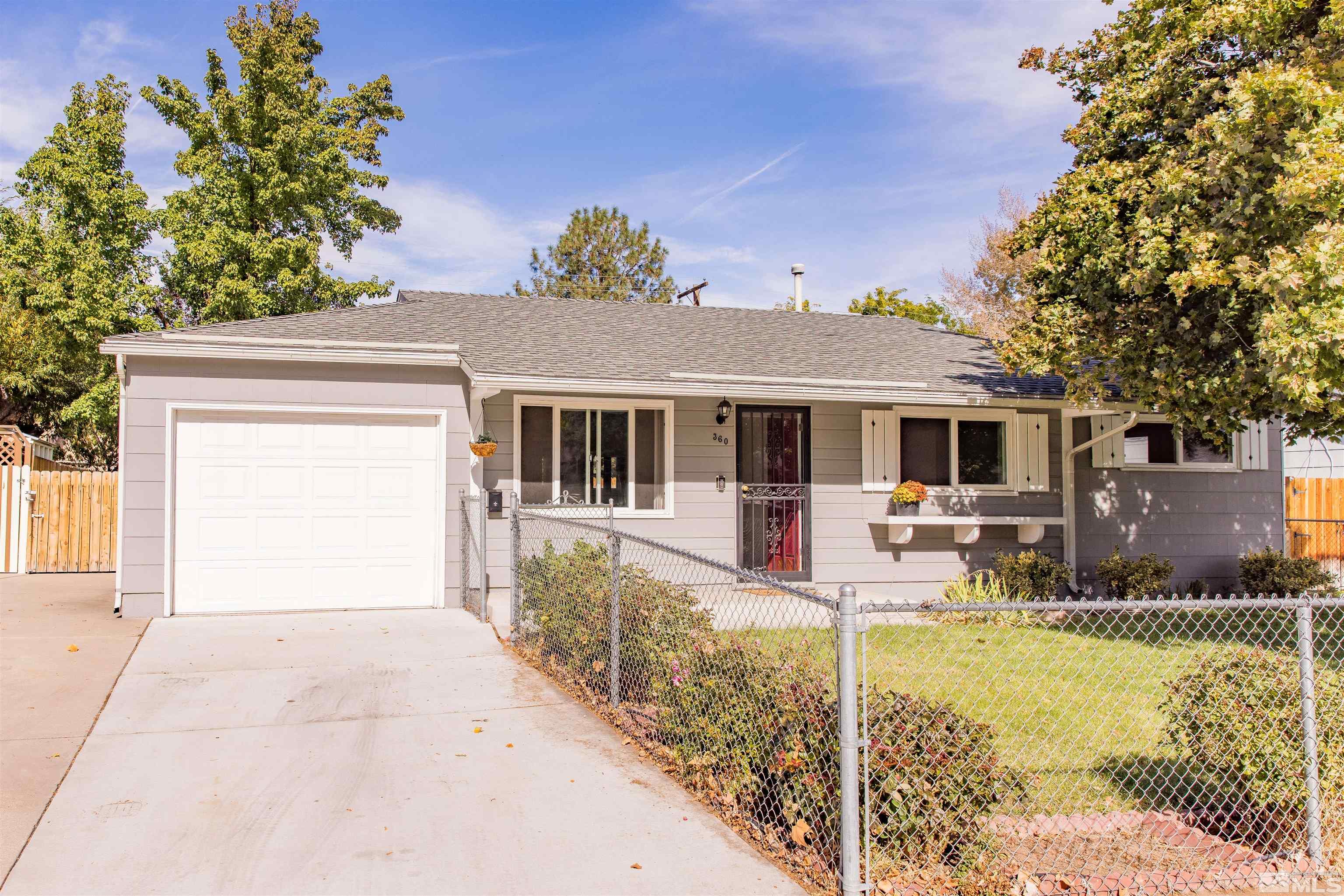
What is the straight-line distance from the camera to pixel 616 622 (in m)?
5.46

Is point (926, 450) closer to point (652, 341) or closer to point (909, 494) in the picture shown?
point (909, 494)

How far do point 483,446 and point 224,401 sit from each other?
8.35ft

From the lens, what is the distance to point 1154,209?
7797 millimetres

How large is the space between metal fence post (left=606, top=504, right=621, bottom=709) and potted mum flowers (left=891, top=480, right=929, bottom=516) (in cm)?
617

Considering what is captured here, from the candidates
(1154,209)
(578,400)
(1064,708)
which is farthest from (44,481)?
(1154,209)

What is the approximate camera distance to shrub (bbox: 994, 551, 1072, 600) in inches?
414

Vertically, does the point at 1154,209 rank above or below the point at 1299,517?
above

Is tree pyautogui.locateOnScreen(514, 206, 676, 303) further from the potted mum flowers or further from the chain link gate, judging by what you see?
the chain link gate

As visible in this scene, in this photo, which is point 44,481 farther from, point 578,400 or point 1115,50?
point 1115,50

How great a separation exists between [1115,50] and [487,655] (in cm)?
813

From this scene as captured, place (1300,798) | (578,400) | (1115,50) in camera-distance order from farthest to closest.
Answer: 1. (578,400)
2. (1115,50)
3. (1300,798)

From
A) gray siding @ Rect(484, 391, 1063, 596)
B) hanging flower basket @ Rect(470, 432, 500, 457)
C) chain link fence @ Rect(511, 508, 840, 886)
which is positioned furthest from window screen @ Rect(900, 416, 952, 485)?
hanging flower basket @ Rect(470, 432, 500, 457)

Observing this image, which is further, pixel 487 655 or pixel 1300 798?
pixel 487 655

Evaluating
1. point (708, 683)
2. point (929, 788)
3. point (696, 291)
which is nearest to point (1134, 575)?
point (708, 683)
